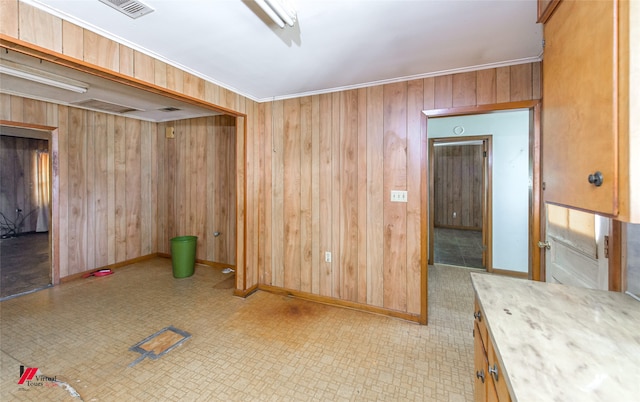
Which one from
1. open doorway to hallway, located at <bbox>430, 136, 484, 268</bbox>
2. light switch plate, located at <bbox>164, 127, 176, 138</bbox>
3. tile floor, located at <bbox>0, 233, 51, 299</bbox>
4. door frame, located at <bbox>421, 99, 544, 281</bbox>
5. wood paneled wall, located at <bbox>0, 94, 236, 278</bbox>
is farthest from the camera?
open doorway to hallway, located at <bbox>430, 136, 484, 268</bbox>

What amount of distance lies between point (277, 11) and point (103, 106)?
3.55m

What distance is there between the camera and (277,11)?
136 cm

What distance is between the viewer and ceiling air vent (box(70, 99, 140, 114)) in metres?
3.39

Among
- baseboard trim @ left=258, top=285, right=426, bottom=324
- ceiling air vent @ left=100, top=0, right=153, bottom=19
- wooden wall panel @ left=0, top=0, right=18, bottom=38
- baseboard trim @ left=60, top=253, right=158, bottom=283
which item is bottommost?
baseboard trim @ left=258, top=285, right=426, bottom=324

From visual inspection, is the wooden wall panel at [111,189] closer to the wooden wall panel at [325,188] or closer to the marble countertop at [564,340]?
the wooden wall panel at [325,188]

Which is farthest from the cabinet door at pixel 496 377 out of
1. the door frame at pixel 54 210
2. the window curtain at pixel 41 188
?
the window curtain at pixel 41 188

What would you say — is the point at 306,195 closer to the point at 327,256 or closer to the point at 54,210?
the point at 327,256

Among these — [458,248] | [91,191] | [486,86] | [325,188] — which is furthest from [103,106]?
[458,248]

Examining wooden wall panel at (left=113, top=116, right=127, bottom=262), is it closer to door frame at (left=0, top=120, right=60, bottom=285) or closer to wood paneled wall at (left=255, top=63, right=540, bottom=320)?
door frame at (left=0, top=120, right=60, bottom=285)

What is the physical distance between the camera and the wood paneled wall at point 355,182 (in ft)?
8.04

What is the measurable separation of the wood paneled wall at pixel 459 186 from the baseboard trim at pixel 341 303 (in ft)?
17.1

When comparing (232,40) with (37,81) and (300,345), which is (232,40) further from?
(300,345)

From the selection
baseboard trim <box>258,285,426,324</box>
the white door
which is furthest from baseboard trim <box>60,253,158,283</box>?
the white door

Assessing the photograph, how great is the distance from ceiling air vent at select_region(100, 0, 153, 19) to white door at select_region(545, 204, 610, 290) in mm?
2747
